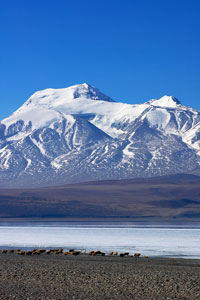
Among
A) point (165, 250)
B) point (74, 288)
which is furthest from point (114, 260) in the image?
point (74, 288)

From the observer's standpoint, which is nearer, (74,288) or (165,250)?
(74,288)

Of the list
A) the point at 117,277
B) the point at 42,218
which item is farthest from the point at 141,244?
the point at 42,218

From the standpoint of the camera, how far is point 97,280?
105 ft

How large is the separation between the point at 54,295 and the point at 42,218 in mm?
173110

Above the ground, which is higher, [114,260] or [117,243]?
[117,243]

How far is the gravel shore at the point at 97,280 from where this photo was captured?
27344mm

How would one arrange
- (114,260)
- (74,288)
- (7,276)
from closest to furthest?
(74,288) → (7,276) → (114,260)

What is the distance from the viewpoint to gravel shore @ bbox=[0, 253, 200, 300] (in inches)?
1077

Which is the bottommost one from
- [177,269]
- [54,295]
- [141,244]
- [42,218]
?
[54,295]

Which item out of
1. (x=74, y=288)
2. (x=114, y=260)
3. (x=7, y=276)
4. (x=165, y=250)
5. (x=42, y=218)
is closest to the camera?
(x=74, y=288)

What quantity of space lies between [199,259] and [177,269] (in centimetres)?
953

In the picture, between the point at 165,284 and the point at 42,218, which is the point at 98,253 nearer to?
the point at 165,284

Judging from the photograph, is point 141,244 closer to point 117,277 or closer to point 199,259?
point 199,259

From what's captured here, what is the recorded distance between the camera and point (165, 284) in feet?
100
